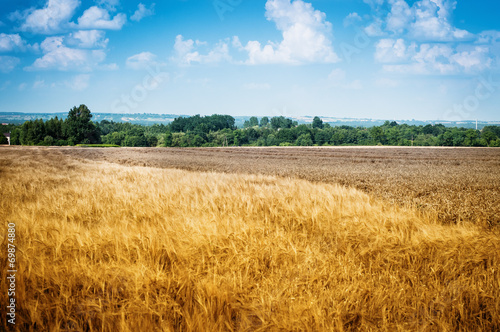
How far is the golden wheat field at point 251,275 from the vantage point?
2578 mm

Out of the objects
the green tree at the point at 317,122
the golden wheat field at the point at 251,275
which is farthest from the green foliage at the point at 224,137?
the golden wheat field at the point at 251,275

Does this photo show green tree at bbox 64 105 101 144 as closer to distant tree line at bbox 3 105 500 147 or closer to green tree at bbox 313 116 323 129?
distant tree line at bbox 3 105 500 147

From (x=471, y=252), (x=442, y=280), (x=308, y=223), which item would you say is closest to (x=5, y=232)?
(x=308, y=223)

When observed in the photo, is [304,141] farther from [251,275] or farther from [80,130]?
[251,275]

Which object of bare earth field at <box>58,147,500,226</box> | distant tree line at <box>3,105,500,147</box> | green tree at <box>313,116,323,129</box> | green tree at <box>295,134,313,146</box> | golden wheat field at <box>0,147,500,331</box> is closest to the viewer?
golden wheat field at <box>0,147,500,331</box>

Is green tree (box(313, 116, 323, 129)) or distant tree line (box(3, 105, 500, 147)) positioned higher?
green tree (box(313, 116, 323, 129))

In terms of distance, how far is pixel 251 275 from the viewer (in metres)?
3.41

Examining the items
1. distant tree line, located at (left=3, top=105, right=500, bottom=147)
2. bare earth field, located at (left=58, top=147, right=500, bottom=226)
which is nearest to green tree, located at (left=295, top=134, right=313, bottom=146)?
distant tree line, located at (left=3, top=105, right=500, bottom=147)

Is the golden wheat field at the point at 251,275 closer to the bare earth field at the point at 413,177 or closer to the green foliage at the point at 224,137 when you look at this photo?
the bare earth field at the point at 413,177

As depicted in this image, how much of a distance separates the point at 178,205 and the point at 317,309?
4352mm

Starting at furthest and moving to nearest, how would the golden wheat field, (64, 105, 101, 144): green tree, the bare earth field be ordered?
(64, 105, 101, 144): green tree → the bare earth field → the golden wheat field

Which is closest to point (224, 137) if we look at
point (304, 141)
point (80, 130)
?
point (304, 141)

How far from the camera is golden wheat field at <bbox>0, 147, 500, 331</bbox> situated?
8.46 feet

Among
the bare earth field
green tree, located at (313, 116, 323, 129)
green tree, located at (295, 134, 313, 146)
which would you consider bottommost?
the bare earth field
